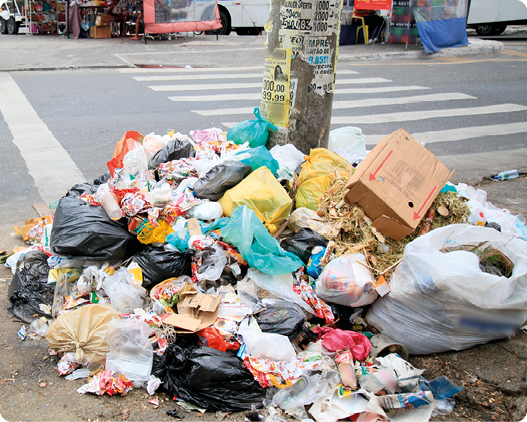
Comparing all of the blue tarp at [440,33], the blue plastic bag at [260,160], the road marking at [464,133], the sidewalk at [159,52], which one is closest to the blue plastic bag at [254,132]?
the blue plastic bag at [260,160]

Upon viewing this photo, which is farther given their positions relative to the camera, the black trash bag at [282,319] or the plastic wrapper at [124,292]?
the plastic wrapper at [124,292]

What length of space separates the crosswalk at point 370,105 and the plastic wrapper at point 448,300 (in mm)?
3564

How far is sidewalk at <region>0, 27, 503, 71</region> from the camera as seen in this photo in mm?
10578

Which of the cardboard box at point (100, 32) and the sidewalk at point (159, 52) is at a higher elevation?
the cardboard box at point (100, 32)

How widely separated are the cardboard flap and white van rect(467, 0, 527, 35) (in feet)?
49.8

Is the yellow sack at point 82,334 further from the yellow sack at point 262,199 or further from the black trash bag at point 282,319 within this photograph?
the yellow sack at point 262,199

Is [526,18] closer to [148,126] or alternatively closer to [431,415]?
[148,126]

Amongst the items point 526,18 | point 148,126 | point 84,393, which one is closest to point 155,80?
point 148,126

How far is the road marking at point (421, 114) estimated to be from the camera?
7.05 meters

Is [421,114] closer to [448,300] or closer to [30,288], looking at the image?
[448,300]

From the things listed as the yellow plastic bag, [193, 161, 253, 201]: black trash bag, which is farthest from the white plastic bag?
the yellow plastic bag

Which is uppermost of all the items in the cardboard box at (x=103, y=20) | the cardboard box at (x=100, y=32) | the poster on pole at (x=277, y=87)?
the cardboard box at (x=103, y=20)

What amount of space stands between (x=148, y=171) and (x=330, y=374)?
7.18 feet

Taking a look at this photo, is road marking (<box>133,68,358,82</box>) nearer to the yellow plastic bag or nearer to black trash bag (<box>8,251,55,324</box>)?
black trash bag (<box>8,251,55,324</box>)
